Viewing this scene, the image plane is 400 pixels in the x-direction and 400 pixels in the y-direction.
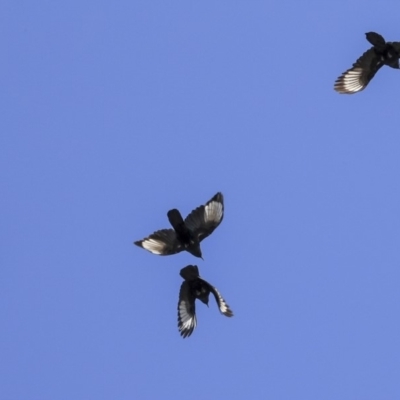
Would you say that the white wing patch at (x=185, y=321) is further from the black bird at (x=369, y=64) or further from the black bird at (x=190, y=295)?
the black bird at (x=369, y=64)

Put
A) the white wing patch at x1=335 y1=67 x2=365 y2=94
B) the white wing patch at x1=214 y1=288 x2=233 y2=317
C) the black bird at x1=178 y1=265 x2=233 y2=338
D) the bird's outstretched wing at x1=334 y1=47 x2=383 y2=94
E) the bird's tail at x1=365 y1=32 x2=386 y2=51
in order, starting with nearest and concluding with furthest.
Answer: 1. the white wing patch at x1=214 y1=288 x2=233 y2=317
2. the black bird at x1=178 y1=265 x2=233 y2=338
3. the bird's tail at x1=365 y1=32 x2=386 y2=51
4. the bird's outstretched wing at x1=334 y1=47 x2=383 y2=94
5. the white wing patch at x1=335 y1=67 x2=365 y2=94

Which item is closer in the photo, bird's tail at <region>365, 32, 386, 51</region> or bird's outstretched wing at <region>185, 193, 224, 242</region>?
bird's outstretched wing at <region>185, 193, 224, 242</region>

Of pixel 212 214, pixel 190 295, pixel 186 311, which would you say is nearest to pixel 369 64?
pixel 212 214

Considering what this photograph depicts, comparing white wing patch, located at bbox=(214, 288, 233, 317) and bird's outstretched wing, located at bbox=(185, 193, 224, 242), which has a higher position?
bird's outstretched wing, located at bbox=(185, 193, 224, 242)

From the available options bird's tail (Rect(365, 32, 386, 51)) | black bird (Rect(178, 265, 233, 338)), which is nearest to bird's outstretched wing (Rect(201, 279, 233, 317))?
black bird (Rect(178, 265, 233, 338))

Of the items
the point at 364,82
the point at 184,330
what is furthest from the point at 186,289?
the point at 364,82

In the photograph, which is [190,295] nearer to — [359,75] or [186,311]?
[186,311]

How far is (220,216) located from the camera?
27.2m

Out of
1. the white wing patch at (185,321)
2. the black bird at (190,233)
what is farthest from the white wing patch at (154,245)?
the white wing patch at (185,321)

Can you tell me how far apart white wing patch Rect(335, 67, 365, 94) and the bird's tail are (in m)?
0.88

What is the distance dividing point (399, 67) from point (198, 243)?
5.86 metres

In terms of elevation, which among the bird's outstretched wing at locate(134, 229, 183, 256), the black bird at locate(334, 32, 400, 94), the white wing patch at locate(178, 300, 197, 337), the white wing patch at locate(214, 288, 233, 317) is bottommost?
the white wing patch at locate(214, 288, 233, 317)

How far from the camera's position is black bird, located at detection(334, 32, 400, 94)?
27438 mm

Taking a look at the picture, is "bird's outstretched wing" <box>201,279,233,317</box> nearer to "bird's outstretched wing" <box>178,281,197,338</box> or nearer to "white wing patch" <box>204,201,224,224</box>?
"bird's outstretched wing" <box>178,281,197,338</box>
